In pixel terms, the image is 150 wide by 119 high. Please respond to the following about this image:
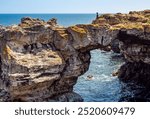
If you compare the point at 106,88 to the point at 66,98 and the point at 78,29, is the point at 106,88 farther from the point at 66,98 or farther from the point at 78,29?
the point at 78,29

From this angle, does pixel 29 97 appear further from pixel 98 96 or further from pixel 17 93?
pixel 98 96

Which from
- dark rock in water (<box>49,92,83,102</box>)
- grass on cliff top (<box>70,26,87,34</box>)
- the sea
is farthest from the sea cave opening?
grass on cliff top (<box>70,26,87,34</box>)

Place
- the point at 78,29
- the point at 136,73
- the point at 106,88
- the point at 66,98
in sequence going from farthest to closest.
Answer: the point at 136,73, the point at 106,88, the point at 66,98, the point at 78,29

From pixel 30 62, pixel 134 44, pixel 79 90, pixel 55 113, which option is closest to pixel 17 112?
pixel 55 113

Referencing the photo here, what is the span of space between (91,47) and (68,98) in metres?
7.25

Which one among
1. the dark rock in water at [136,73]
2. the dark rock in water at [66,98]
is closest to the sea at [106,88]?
the dark rock in water at [136,73]

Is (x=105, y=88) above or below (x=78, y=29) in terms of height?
below

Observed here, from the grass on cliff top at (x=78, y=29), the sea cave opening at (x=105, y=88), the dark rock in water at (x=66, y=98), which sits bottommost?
the sea cave opening at (x=105, y=88)

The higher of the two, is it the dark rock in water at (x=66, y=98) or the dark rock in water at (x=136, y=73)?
the dark rock in water at (x=66, y=98)

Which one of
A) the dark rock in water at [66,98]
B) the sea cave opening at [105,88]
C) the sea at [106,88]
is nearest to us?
the dark rock in water at [66,98]

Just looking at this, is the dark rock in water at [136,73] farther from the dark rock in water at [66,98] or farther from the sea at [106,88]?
the dark rock in water at [66,98]

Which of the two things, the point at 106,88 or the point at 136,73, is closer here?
the point at 106,88

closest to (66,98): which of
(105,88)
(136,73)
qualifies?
(105,88)

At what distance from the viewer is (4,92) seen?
40281mm
